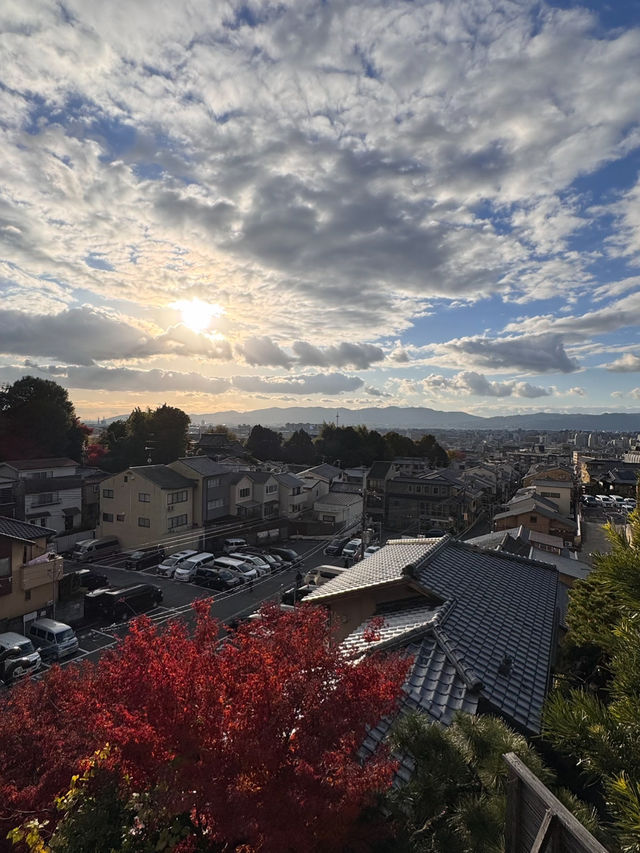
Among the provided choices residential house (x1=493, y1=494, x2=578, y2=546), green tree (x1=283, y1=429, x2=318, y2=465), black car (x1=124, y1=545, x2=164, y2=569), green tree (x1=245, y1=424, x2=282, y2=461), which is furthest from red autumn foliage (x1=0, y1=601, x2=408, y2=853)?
green tree (x1=245, y1=424, x2=282, y2=461)

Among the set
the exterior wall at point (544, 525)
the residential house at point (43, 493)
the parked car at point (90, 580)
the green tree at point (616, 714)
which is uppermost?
the green tree at point (616, 714)

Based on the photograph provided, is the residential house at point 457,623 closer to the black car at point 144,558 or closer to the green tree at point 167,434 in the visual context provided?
the black car at point 144,558

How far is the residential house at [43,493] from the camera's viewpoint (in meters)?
32.2

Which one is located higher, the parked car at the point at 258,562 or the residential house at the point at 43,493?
the residential house at the point at 43,493

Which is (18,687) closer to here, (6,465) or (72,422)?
(6,465)

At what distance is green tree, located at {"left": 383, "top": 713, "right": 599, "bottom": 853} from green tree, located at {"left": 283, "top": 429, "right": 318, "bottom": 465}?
204 feet

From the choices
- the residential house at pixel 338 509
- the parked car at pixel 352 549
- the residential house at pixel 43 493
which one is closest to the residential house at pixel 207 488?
the residential house at pixel 43 493

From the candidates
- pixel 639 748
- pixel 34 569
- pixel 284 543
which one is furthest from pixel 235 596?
pixel 639 748

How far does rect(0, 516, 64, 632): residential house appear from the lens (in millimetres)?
19578

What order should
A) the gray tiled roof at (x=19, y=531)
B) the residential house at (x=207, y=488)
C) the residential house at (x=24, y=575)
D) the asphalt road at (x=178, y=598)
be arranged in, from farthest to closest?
the residential house at (x=207, y=488) < the gray tiled roof at (x=19, y=531) < the residential house at (x=24, y=575) < the asphalt road at (x=178, y=598)

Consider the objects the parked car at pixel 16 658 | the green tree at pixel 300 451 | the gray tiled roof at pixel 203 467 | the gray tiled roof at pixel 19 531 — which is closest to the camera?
the parked car at pixel 16 658

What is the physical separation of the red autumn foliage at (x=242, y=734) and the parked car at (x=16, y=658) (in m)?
12.8

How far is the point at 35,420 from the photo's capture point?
46094mm

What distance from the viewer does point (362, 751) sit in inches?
227
